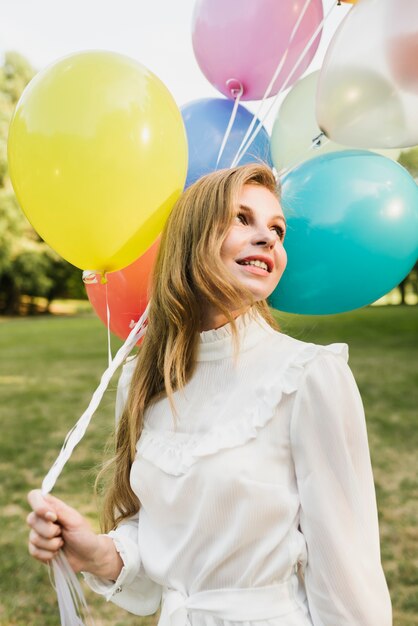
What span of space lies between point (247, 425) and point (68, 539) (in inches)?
15.4

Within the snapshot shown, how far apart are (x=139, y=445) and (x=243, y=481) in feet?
1.05

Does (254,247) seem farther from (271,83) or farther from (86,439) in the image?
(86,439)

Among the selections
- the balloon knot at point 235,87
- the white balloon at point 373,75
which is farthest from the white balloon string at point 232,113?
the white balloon at point 373,75

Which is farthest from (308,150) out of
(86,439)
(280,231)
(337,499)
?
(86,439)

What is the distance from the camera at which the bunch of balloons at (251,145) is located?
1371 mm

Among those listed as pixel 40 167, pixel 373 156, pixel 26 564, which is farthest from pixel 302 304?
pixel 26 564

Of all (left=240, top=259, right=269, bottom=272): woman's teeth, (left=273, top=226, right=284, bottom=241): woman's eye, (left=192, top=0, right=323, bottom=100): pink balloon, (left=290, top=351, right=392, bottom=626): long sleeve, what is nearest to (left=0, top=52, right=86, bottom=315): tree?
(left=192, top=0, right=323, bottom=100): pink balloon

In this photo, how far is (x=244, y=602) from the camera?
125cm

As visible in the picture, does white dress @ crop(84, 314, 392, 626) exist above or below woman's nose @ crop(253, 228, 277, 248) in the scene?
below

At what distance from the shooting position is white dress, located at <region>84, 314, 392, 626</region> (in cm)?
120

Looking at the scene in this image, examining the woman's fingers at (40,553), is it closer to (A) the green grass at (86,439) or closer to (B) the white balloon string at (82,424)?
(B) the white balloon string at (82,424)

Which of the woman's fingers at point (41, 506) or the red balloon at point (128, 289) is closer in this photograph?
the woman's fingers at point (41, 506)

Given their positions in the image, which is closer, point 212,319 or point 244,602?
point 244,602

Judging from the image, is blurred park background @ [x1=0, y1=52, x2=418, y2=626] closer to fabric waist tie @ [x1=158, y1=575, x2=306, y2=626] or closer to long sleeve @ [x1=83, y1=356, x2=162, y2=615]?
long sleeve @ [x1=83, y1=356, x2=162, y2=615]
